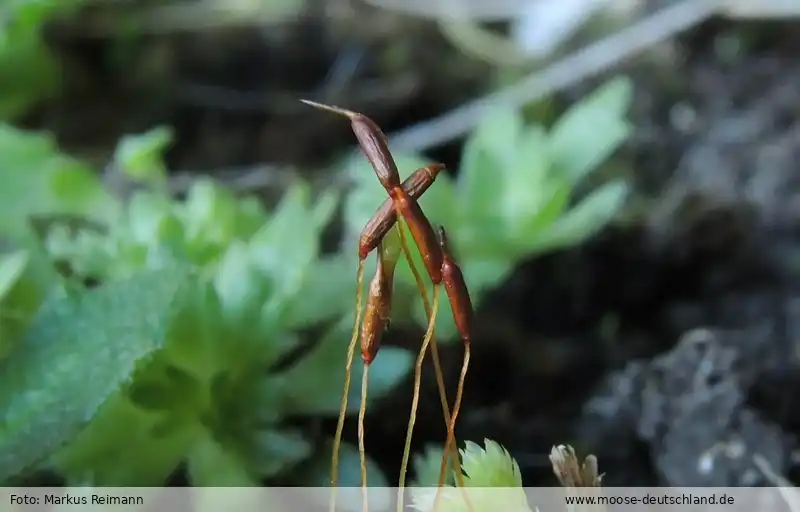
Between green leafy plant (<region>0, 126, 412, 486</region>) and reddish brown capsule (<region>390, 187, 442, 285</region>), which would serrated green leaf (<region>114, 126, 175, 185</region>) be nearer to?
green leafy plant (<region>0, 126, 412, 486</region>)

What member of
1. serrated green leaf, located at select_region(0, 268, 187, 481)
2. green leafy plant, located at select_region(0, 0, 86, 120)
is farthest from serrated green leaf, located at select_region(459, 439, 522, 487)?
green leafy plant, located at select_region(0, 0, 86, 120)

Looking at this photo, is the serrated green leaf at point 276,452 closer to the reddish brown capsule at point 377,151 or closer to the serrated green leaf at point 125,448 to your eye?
the serrated green leaf at point 125,448

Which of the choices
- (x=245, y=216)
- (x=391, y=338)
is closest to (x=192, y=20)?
(x=245, y=216)

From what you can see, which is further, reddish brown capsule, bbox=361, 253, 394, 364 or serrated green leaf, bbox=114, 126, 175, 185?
serrated green leaf, bbox=114, 126, 175, 185

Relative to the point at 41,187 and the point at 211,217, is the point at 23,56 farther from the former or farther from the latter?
the point at 211,217

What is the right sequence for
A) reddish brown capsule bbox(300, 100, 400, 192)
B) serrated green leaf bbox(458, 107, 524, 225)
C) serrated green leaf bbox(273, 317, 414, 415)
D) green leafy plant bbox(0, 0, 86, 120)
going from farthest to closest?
1. green leafy plant bbox(0, 0, 86, 120)
2. serrated green leaf bbox(458, 107, 524, 225)
3. serrated green leaf bbox(273, 317, 414, 415)
4. reddish brown capsule bbox(300, 100, 400, 192)

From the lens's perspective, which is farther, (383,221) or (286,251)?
(286,251)

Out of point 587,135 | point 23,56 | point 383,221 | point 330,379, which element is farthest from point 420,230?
point 23,56

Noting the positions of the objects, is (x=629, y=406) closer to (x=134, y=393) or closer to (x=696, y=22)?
(x=134, y=393)

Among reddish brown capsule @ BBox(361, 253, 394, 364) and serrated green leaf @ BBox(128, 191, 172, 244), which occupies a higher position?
serrated green leaf @ BBox(128, 191, 172, 244)
